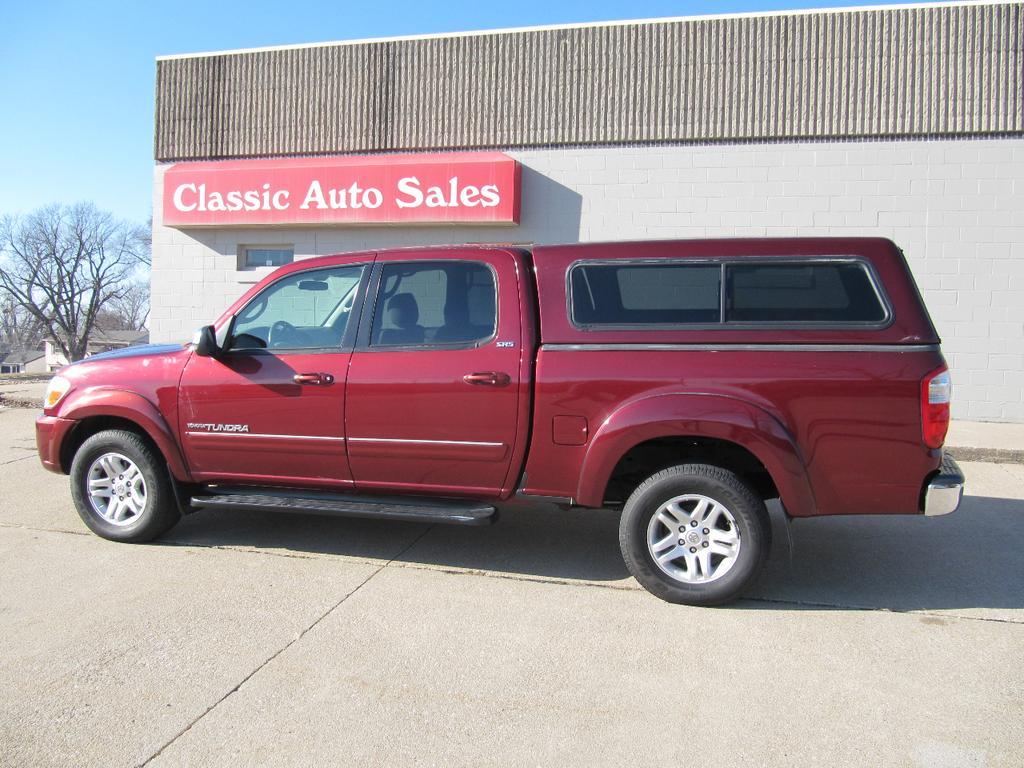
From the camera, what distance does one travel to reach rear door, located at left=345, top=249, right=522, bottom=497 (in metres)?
4.27

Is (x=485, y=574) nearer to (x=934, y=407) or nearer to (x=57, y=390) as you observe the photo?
(x=934, y=407)

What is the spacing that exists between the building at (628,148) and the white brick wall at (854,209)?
0.03m

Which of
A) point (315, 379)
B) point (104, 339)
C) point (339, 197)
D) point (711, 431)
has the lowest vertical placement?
Result: point (711, 431)

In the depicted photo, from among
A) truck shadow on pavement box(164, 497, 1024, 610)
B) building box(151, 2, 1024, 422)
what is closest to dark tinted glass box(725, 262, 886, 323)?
truck shadow on pavement box(164, 497, 1024, 610)

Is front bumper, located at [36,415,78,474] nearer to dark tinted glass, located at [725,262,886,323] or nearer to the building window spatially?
dark tinted glass, located at [725,262,886,323]

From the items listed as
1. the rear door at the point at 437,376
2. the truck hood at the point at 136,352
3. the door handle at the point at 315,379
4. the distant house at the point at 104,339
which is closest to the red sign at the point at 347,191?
the truck hood at the point at 136,352

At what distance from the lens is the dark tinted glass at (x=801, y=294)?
392cm

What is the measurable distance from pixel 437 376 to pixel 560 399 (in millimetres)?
730

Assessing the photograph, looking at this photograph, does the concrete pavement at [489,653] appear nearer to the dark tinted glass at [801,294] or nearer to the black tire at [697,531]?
the black tire at [697,531]

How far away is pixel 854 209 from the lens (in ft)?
34.6

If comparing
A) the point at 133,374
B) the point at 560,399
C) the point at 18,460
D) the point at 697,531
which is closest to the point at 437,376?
the point at 560,399

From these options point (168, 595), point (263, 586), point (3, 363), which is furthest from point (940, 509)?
point (3, 363)

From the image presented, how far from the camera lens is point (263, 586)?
4.29 metres

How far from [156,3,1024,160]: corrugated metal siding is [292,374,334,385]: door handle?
25.8 ft
